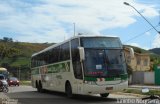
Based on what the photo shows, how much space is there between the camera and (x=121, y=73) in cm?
2152

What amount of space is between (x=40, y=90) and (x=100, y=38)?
43.0ft

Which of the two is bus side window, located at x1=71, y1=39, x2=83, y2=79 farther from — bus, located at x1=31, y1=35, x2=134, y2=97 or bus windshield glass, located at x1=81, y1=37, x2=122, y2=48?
bus windshield glass, located at x1=81, y1=37, x2=122, y2=48

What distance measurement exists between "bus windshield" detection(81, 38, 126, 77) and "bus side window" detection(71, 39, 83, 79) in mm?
609

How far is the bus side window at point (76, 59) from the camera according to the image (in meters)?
22.0

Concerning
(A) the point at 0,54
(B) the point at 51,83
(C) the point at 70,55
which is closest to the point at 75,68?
(C) the point at 70,55

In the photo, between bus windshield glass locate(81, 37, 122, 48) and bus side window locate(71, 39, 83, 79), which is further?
bus side window locate(71, 39, 83, 79)

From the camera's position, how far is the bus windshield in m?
21.3

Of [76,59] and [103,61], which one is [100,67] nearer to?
[103,61]

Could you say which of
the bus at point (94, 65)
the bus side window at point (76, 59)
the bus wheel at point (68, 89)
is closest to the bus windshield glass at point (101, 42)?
the bus at point (94, 65)

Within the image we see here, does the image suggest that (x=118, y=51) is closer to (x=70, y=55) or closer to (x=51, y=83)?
(x=70, y=55)

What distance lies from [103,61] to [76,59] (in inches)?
64.6

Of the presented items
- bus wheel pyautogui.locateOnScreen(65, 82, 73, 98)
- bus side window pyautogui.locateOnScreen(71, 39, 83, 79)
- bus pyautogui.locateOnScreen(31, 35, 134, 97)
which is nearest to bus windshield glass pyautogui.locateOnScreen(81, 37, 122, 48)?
bus pyautogui.locateOnScreen(31, 35, 134, 97)

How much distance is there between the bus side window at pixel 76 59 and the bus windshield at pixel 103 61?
609 millimetres

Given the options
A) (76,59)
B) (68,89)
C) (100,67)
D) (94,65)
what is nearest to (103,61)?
(100,67)
